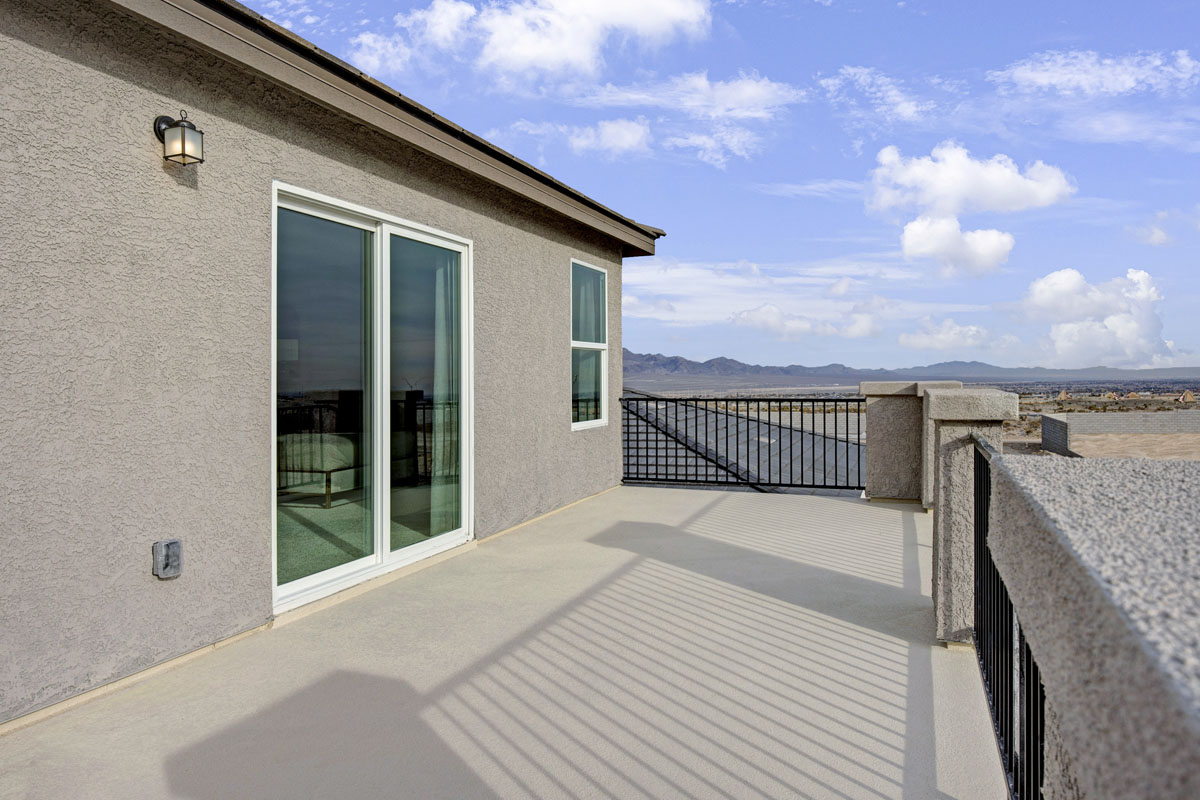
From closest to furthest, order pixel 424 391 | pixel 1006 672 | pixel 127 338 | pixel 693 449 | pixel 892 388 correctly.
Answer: pixel 1006 672 → pixel 127 338 → pixel 424 391 → pixel 892 388 → pixel 693 449

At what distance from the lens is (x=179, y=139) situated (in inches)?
114

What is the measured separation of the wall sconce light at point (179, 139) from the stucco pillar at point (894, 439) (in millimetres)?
5488

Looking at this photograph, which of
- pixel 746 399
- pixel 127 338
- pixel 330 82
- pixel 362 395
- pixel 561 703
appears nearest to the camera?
pixel 561 703

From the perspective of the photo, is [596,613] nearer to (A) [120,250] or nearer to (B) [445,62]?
(A) [120,250]

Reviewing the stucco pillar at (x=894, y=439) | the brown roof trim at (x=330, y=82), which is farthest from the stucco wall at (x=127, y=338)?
the stucco pillar at (x=894, y=439)

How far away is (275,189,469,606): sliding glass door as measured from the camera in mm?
3641

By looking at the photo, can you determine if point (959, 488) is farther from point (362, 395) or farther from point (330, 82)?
point (330, 82)

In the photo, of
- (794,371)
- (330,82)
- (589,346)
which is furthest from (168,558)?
(794,371)

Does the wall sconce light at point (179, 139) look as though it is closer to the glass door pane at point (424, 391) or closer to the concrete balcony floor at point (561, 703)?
the glass door pane at point (424, 391)

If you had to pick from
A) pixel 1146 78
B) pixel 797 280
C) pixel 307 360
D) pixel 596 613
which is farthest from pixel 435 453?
pixel 797 280

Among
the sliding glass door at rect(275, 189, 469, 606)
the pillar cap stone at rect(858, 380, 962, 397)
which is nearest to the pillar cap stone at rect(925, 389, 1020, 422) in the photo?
the sliding glass door at rect(275, 189, 469, 606)

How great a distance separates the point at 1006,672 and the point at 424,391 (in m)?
3.44

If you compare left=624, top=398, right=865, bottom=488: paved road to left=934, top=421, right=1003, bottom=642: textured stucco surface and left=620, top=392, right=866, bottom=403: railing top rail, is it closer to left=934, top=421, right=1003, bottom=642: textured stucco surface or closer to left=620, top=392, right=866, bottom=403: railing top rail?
left=620, top=392, right=866, bottom=403: railing top rail

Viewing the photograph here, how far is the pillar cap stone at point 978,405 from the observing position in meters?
3.05
